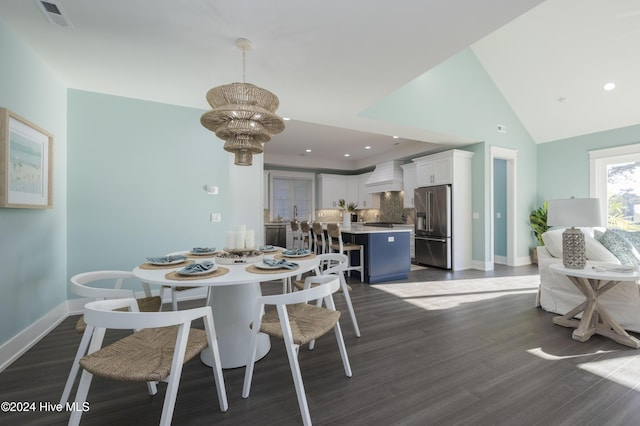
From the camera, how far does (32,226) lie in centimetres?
249

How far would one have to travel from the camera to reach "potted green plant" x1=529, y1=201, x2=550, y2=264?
588 centimetres

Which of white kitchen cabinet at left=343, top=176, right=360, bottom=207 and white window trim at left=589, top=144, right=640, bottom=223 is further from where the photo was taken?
white kitchen cabinet at left=343, top=176, right=360, bottom=207

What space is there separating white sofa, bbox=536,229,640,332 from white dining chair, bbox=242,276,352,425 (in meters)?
2.69

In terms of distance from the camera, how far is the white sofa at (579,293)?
8.76 ft

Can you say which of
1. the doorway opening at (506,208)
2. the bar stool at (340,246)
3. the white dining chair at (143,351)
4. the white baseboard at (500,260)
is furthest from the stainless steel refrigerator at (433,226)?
the white dining chair at (143,351)

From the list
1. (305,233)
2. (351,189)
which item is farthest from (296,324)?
(351,189)

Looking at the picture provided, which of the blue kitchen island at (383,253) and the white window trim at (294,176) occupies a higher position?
the white window trim at (294,176)

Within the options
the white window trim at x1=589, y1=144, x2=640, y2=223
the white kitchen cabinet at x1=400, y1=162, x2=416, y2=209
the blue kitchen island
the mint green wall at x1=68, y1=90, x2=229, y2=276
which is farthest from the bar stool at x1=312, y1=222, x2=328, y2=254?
the white window trim at x1=589, y1=144, x2=640, y2=223

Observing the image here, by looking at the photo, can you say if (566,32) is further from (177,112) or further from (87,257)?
(87,257)

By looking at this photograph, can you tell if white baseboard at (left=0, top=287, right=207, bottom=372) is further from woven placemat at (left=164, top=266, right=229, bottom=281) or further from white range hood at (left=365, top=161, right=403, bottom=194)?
white range hood at (left=365, top=161, right=403, bottom=194)

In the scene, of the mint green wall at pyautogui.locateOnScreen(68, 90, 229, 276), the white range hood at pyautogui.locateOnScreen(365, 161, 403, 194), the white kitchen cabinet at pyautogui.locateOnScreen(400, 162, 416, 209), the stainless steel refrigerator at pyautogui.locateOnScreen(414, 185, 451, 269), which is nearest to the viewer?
the mint green wall at pyautogui.locateOnScreen(68, 90, 229, 276)

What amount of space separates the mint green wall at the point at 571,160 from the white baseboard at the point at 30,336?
27.5 ft

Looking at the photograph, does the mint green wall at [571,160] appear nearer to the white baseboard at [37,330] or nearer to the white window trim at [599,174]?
the white window trim at [599,174]

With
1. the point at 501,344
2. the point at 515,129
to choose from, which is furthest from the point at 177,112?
the point at 515,129
